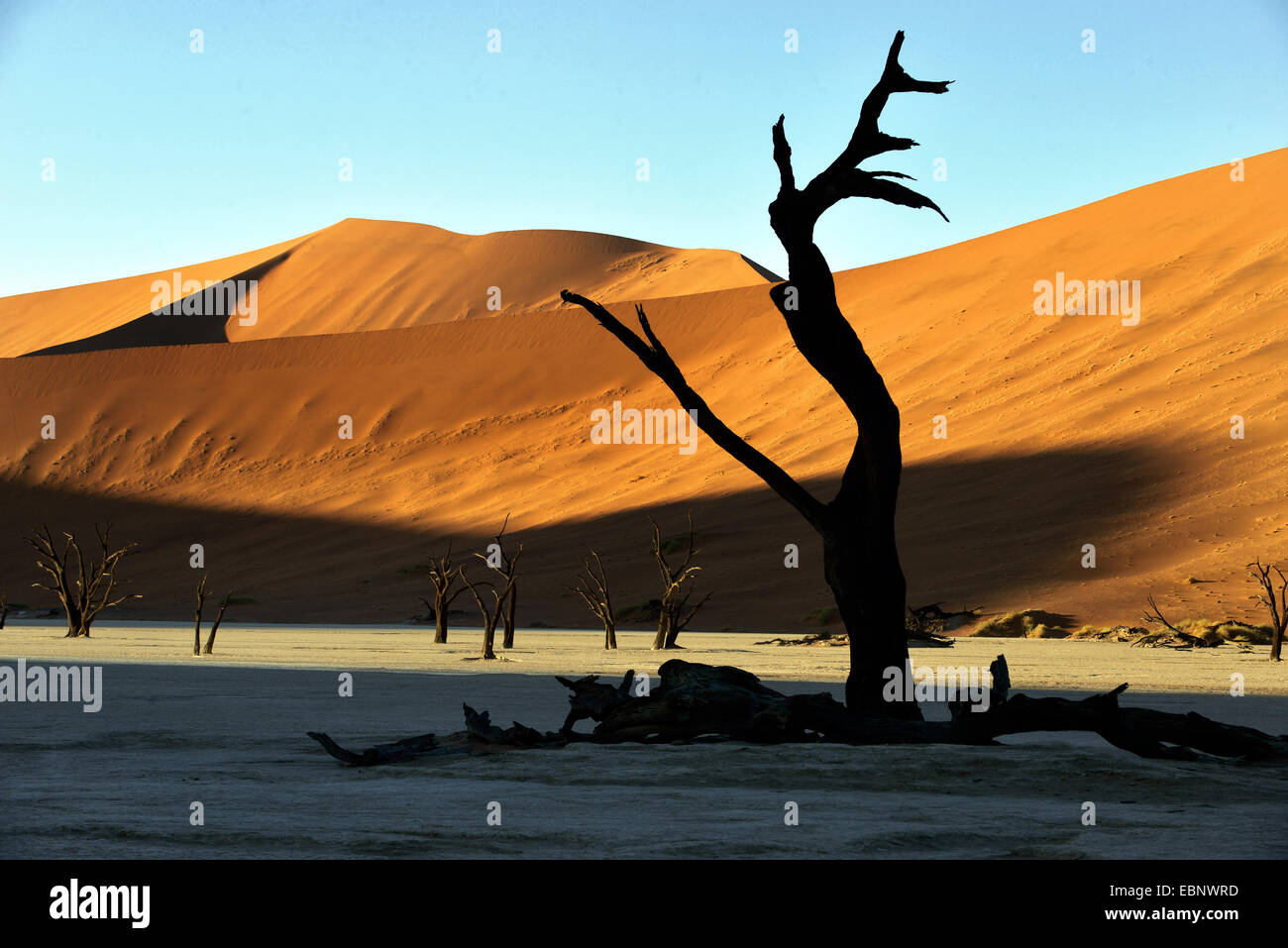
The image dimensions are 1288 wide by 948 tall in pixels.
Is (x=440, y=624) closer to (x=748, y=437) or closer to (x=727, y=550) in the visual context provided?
(x=727, y=550)

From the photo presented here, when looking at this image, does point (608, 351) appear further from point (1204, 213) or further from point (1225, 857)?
point (1225, 857)

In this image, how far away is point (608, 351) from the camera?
71.8 m

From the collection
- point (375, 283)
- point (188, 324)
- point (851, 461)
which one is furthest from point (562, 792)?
point (375, 283)

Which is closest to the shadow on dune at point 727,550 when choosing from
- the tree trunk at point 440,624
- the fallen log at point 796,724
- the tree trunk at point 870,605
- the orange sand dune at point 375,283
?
the tree trunk at point 440,624

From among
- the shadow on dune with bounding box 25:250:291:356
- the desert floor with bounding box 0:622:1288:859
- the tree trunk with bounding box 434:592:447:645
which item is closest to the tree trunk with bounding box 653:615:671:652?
the tree trunk with bounding box 434:592:447:645

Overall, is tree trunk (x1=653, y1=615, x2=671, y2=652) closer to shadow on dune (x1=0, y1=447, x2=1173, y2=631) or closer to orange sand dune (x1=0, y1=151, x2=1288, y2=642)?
shadow on dune (x1=0, y1=447, x2=1173, y2=631)

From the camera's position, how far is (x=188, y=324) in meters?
98.3

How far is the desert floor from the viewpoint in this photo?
595 cm

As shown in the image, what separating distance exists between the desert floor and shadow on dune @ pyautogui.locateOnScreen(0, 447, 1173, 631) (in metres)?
23.1

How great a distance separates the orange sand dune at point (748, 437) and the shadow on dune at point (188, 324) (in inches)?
436

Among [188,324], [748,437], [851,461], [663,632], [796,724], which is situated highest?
[188,324]

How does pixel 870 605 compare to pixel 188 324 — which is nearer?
pixel 870 605

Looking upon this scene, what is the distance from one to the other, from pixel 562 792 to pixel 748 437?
4864 centimetres
